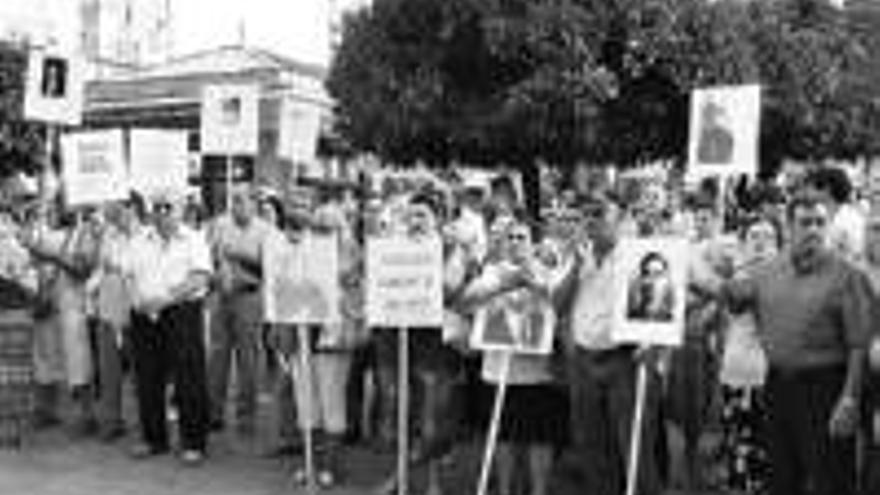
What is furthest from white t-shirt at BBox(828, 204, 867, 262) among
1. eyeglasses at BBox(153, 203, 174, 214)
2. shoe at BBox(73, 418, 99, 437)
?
shoe at BBox(73, 418, 99, 437)

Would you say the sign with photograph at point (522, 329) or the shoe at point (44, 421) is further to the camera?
the shoe at point (44, 421)

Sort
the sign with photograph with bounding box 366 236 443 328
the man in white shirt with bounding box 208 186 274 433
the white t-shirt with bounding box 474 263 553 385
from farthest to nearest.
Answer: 1. the man in white shirt with bounding box 208 186 274 433
2. the sign with photograph with bounding box 366 236 443 328
3. the white t-shirt with bounding box 474 263 553 385

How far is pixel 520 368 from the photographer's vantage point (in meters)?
10.2

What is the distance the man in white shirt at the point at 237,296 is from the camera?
43.1 feet

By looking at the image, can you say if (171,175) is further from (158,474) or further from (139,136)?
(158,474)

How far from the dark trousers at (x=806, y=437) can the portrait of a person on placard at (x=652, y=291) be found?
2.66 ft

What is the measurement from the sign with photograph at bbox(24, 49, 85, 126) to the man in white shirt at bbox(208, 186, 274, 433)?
221 cm

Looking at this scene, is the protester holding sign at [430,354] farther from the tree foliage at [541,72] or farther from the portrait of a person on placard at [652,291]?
the tree foliage at [541,72]

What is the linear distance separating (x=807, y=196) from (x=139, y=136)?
22.6 ft

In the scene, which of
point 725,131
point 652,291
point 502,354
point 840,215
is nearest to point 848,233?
point 840,215

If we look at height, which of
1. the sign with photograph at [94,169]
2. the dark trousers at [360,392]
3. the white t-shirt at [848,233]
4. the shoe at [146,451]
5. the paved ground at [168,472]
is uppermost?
the sign with photograph at [94,169]

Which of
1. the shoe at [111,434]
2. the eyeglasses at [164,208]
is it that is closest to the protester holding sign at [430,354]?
the eyeglasses at [164,208]

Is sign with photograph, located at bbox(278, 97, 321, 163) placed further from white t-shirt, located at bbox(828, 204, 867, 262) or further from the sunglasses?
the sunglasses

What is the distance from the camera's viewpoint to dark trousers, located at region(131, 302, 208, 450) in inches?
480
